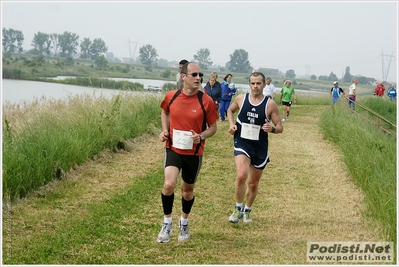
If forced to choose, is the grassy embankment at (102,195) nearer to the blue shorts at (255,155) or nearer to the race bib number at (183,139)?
the blue shorts at (255,155)

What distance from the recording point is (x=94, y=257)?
5.23 metres

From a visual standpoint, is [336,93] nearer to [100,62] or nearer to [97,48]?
[100,62]

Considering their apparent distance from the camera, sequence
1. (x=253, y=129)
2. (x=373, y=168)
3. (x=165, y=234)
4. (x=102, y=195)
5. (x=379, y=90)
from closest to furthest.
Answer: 1. (x=165, y=234)
2. (x=253, y=129)
3. (x=102, y=195)
4. (x=373, y=168)
5. (x=379, y=90)

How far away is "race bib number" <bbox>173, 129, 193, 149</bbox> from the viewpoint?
5.51 metres

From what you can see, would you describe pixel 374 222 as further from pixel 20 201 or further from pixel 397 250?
pixel 20 201

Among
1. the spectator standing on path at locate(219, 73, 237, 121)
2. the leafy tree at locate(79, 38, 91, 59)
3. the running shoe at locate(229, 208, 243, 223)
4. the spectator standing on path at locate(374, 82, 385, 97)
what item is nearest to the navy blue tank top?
the running shoe at locate(229, 208, 243, 223)

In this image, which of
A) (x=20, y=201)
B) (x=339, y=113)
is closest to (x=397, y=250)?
(x=20, y=201)

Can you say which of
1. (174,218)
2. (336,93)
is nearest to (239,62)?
(336,93)

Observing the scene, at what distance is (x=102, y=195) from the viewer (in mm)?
7648

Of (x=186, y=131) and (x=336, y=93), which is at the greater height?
(x=336, y=93)

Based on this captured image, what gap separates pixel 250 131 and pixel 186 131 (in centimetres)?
103

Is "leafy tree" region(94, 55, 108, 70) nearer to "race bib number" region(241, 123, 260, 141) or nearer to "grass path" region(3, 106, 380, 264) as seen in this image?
"grass path" region(3, 106, 380, 264)

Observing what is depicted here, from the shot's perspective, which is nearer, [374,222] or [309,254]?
[309,254]

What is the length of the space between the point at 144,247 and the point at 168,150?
1.09 m
